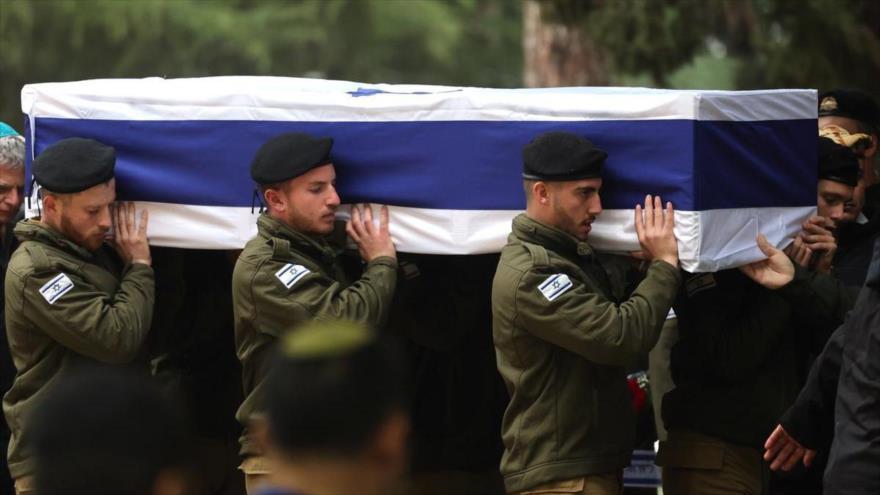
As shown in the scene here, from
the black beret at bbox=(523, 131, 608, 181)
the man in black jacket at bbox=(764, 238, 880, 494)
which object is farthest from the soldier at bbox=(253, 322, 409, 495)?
the black beret at bbox=(523, 131, 608, 181)

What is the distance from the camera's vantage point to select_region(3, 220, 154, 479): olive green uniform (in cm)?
539

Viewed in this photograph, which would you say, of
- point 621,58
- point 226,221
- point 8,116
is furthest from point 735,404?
point 8,116

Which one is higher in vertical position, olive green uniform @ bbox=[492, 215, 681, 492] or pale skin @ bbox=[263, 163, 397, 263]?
pale skin @ bbox=[263, 163, 397, 263]

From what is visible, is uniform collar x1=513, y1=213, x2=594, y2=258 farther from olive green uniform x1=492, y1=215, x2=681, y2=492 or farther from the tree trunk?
the tree trunk

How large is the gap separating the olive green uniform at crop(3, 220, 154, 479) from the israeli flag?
0.96 ft

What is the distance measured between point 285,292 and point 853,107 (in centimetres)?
266

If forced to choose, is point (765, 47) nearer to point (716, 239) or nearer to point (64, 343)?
point (716, 239)

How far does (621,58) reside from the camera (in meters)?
9.36

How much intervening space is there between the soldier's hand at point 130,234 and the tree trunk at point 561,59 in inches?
308

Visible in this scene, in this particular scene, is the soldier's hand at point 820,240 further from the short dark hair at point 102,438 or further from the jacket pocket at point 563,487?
the short dark hair at point 102,438

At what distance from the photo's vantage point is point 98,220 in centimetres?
553

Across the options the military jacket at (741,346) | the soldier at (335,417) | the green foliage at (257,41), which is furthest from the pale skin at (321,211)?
the green foliage at (257,41)

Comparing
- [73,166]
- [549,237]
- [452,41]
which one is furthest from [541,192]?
[452,41]

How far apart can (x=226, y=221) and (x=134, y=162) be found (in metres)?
0.44
